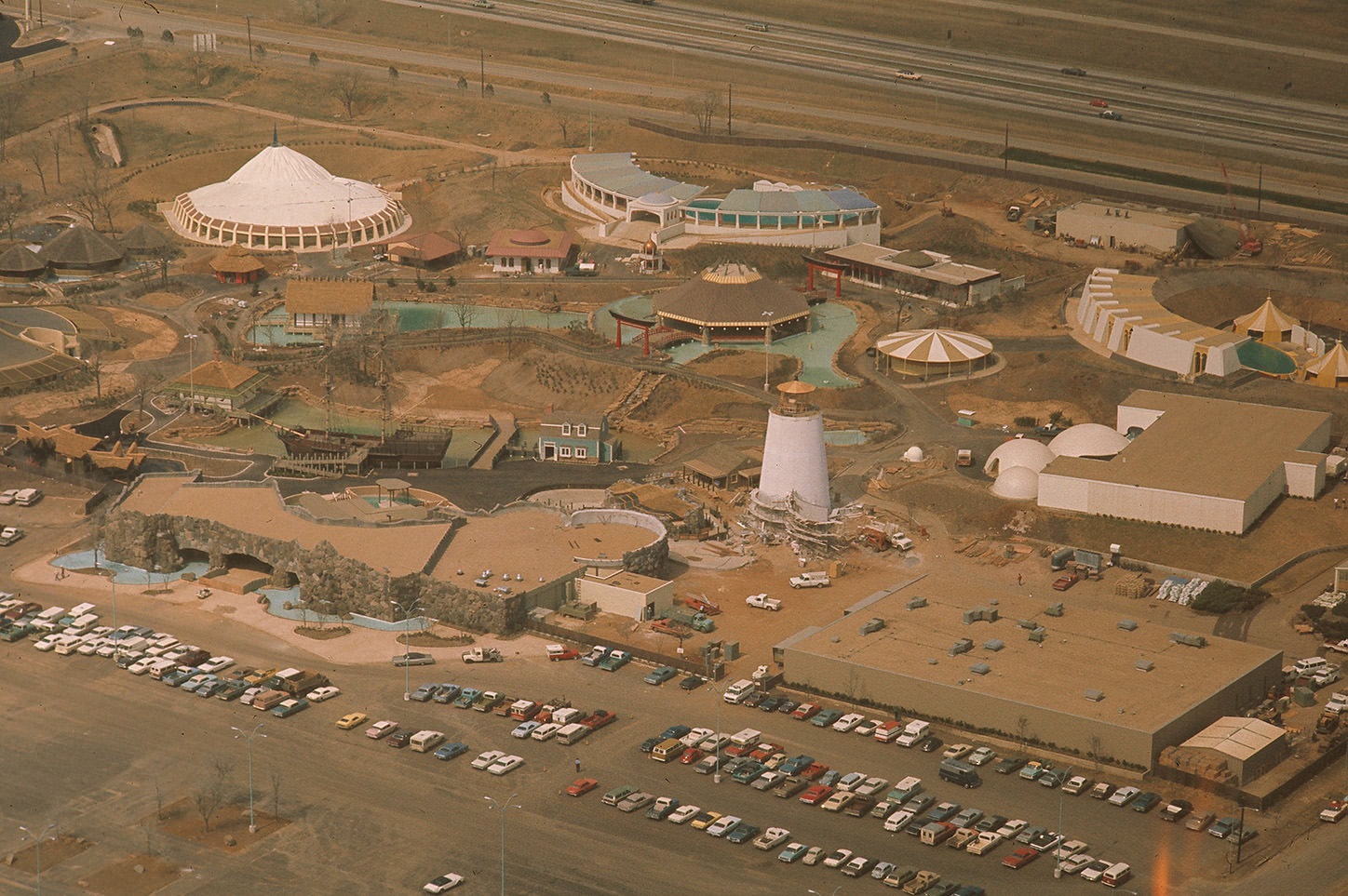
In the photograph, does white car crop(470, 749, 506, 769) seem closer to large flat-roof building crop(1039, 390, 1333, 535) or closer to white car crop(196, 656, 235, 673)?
white car crop(196, 656, 235, 673)

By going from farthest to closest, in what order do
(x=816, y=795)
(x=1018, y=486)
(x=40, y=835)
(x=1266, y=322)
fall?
(x=1266, y=322)
(x=1018, y=486)
(x=816, y=795)
(x=40, y=835)

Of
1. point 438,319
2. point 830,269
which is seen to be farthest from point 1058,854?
point 830,269

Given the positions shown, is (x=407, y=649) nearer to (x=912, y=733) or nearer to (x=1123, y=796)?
(x=912, y=733)

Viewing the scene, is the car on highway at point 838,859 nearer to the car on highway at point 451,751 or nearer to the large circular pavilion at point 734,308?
the car on highway at point 451,751

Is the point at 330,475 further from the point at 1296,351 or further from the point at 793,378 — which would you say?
the point at 1296,351

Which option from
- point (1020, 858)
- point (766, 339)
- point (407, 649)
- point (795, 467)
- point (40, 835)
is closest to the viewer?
point (1020, 858)

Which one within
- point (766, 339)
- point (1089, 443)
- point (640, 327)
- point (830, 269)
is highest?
point (830, 269)

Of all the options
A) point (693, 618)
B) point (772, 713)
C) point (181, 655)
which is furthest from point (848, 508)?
point (181, 655)
